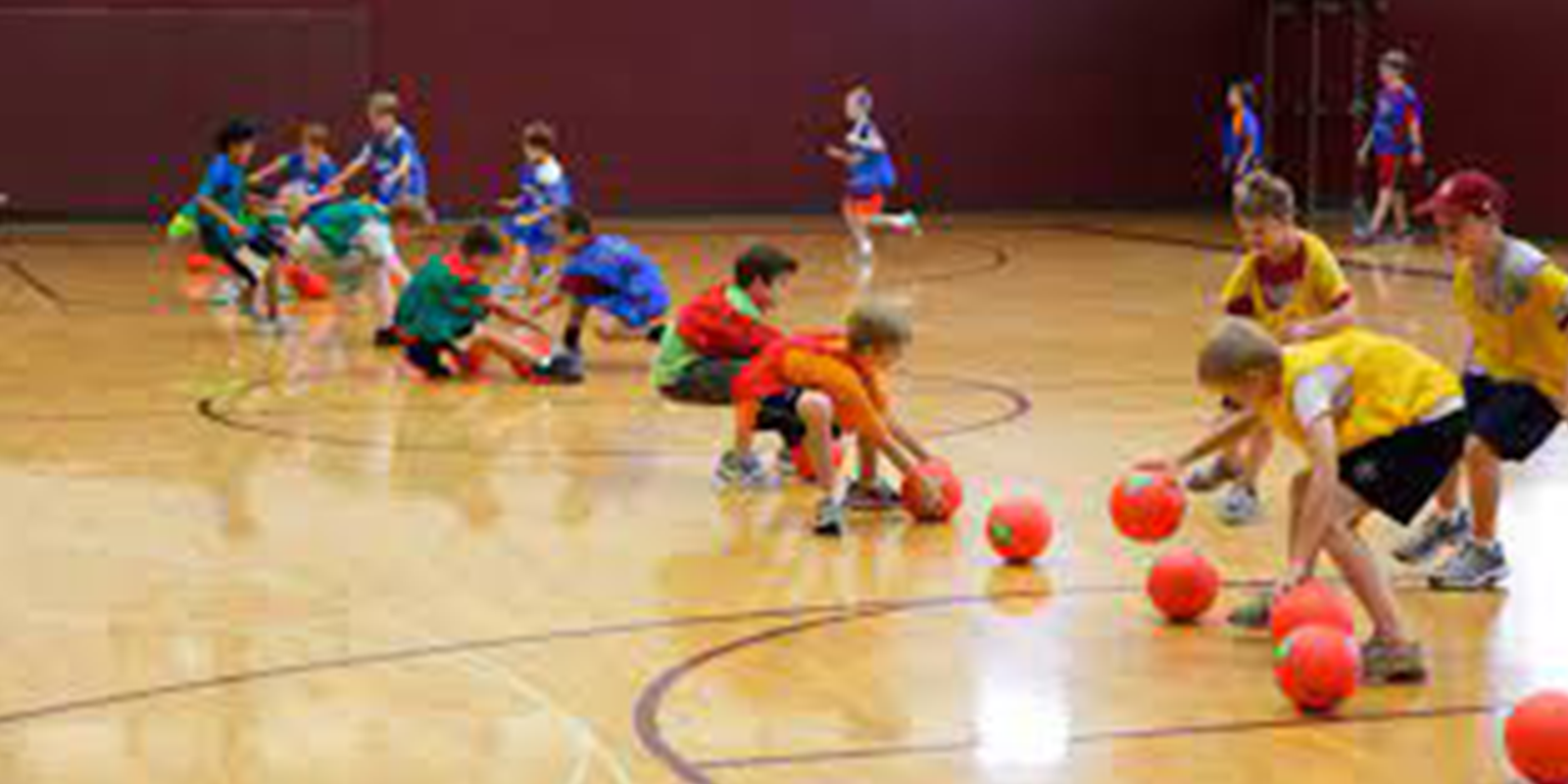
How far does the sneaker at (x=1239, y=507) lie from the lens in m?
8.51

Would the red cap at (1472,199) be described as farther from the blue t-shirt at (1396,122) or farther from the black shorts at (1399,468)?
the blue t-shirt at (1396,122)

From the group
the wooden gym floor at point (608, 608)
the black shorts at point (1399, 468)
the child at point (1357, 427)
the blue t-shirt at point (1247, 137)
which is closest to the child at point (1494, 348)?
the wooden gym floor at point (608, 608)

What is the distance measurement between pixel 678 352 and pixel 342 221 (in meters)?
5.86

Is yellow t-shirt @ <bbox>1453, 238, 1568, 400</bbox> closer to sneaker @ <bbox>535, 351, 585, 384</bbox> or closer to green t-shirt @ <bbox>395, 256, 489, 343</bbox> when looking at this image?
sneaker @ <bbox>535, 351, 585, 384</bbox>

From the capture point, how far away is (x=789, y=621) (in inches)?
274

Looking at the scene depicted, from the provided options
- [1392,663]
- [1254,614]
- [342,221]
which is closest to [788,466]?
[1254,614]

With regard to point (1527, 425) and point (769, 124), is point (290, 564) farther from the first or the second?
point (769, 124)

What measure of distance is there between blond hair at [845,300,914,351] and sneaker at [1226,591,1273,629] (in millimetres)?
1800

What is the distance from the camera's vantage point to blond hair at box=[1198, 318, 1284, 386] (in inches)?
236

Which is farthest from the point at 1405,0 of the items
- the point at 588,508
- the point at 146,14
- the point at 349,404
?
the point at 588,508

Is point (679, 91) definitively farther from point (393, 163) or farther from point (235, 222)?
point (235, 222)

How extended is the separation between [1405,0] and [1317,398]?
19.2 meters

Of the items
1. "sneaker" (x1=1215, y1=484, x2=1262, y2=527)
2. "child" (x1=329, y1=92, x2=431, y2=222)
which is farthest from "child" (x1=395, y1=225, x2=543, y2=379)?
"sneaker" (x1=1215, y1=484, x2=1262, y2=527)

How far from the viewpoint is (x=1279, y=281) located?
27.1ft
